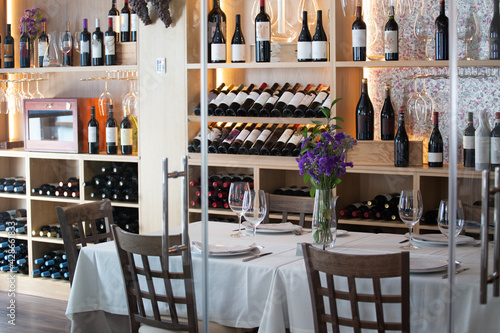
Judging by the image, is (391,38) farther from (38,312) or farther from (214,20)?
(38,312)

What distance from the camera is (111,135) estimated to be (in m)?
1.71

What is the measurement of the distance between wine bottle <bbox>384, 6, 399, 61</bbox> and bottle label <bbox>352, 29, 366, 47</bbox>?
7 cm

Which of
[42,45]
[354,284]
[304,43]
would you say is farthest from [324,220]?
[42,45]

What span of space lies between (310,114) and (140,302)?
25.9 inches

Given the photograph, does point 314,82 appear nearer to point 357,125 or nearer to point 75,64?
point 357,125

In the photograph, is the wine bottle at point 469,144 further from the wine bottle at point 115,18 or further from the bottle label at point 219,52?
the wine bottle at point 115,18

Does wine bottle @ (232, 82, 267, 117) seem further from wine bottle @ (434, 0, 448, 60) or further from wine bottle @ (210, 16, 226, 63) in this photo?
wine bottle @ (434, 0, 448, 60)

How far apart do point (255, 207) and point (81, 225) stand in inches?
19.7

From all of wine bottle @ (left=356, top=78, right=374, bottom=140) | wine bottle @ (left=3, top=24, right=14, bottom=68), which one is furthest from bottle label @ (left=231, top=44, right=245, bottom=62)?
wine bottle @ (left=3, top=24, right=14, bottom=68)

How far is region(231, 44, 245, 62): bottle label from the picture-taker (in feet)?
4.87

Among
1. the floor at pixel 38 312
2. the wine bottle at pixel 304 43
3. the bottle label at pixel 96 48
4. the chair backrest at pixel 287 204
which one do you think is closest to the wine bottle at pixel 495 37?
the wine bottle at pixel 304 43

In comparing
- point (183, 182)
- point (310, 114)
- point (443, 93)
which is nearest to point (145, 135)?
point (183, 182)

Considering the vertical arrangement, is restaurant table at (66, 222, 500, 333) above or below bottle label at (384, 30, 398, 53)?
below

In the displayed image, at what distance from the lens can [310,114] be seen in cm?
171
